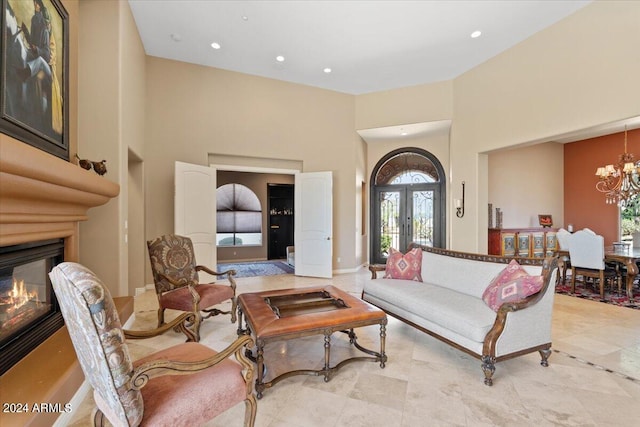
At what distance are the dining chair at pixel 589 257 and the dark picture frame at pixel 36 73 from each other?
6721 millimetres

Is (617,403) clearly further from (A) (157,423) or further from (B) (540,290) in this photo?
(A) (157,423)

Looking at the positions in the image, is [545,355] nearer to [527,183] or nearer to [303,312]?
[303,312]

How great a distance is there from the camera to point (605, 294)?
483 cm

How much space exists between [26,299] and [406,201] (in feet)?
22.7

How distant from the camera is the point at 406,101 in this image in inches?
244

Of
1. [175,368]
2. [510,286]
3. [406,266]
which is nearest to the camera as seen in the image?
[175,368]

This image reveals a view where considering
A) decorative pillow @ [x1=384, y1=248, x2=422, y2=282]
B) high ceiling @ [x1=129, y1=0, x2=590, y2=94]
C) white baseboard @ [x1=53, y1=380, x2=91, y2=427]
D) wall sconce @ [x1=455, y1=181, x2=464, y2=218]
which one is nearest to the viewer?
white baseboard @ [x1=53, y1=380, x2=91, y2=427]

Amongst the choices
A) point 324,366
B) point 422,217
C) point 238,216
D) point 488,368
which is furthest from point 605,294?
point 238,216

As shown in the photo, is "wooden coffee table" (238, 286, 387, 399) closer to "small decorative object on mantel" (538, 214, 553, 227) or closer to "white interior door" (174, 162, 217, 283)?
"white interior door" (174, 162, 217, 283)

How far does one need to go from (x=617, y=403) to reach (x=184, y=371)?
2.83 meters

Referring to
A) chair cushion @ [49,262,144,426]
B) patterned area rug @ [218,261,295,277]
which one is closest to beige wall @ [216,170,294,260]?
patterned area rug @ [218,261,295,277]

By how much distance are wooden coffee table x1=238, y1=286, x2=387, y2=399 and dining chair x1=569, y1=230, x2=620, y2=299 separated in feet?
13.9

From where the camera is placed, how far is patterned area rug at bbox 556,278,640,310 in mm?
4372

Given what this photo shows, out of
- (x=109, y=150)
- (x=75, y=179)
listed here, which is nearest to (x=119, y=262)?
(x=109, y=150)
